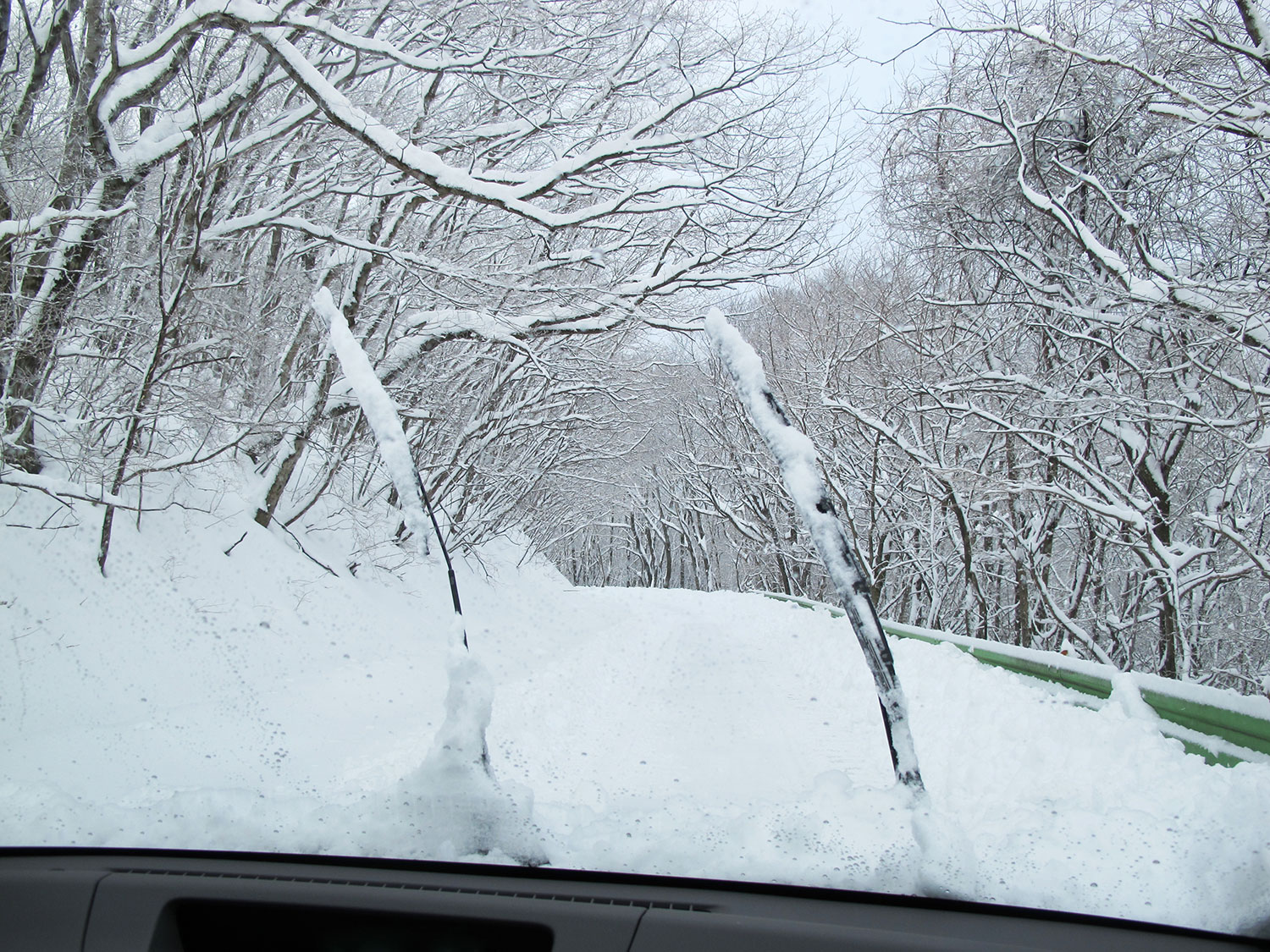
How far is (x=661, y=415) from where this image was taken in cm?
1274

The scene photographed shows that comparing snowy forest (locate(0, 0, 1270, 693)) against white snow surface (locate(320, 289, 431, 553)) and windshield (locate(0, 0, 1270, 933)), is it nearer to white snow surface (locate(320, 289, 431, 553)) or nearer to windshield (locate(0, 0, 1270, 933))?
windshield (locate(0, 0, 1270, 933))

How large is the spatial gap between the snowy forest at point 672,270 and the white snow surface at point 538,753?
751mm

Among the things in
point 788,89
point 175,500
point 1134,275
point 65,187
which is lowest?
point 175,500

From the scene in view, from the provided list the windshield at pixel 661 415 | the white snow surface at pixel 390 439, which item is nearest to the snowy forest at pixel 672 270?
the windshield at pixel 661 415

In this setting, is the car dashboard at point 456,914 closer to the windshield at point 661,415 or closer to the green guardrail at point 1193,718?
the windshield at point 661,415

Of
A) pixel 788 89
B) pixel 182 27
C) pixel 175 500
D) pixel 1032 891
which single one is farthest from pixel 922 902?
pixel 788 89

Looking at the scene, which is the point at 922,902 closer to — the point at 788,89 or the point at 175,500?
the point at 175,500

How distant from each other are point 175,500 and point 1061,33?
746 centimetres

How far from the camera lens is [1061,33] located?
244 inches

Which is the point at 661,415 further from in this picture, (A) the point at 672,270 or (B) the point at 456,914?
(B) the point at 456,914

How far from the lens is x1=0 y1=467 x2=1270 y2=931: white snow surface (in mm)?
1882

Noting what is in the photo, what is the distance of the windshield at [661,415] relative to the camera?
7.43ft

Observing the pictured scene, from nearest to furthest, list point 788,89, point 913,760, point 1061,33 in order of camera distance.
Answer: point 913,760, point 1061,33, point 788,89

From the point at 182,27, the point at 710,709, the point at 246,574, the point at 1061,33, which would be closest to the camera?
the point at 710,709
